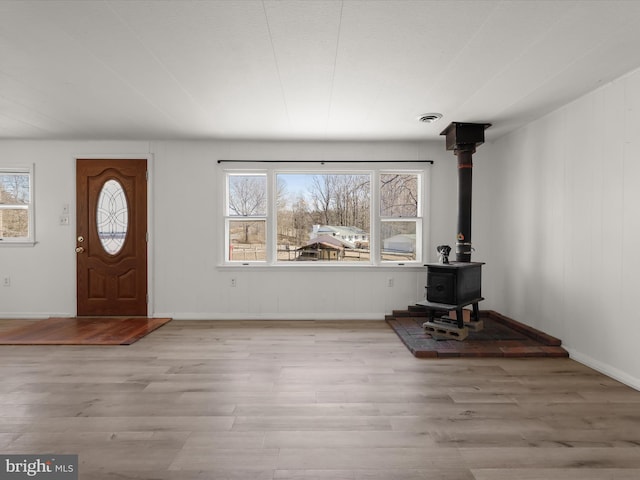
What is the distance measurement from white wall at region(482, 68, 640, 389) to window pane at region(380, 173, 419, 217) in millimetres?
1144

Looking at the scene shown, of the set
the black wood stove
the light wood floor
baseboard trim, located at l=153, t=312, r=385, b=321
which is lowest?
the light wood floor

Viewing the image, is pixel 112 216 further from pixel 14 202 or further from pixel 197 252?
pixel 14 202

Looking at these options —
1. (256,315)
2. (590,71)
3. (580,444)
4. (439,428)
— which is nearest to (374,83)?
(590,71)

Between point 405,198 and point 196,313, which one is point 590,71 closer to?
point 405,198

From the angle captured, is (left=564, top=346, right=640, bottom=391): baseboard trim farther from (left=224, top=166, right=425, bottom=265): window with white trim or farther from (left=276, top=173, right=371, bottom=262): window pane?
(left=276, top=173, right=371, bottom=262): window pane

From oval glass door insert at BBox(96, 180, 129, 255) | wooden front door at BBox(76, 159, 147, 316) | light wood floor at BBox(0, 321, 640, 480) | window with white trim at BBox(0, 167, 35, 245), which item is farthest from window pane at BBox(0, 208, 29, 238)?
light wood floor at BBox(0, 321, 640, 480)

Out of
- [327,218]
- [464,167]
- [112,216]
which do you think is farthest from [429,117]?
[112,216]

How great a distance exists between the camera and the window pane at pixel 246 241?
16.2ft

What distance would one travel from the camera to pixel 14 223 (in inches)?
192

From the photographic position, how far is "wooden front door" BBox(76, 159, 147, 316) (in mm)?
4820

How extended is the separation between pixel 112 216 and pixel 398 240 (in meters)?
4.04

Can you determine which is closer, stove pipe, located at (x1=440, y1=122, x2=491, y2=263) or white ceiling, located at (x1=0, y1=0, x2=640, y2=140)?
white ceiling, located at (x1=0, y1=0, x2=640, y2=140)

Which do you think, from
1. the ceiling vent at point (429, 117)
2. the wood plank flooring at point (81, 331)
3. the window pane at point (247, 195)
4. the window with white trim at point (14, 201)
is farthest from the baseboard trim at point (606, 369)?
the window with white trim at point (14, 201)

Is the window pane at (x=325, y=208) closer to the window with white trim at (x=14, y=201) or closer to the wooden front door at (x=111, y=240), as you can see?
the wooden front door at (x=111, y=240)
